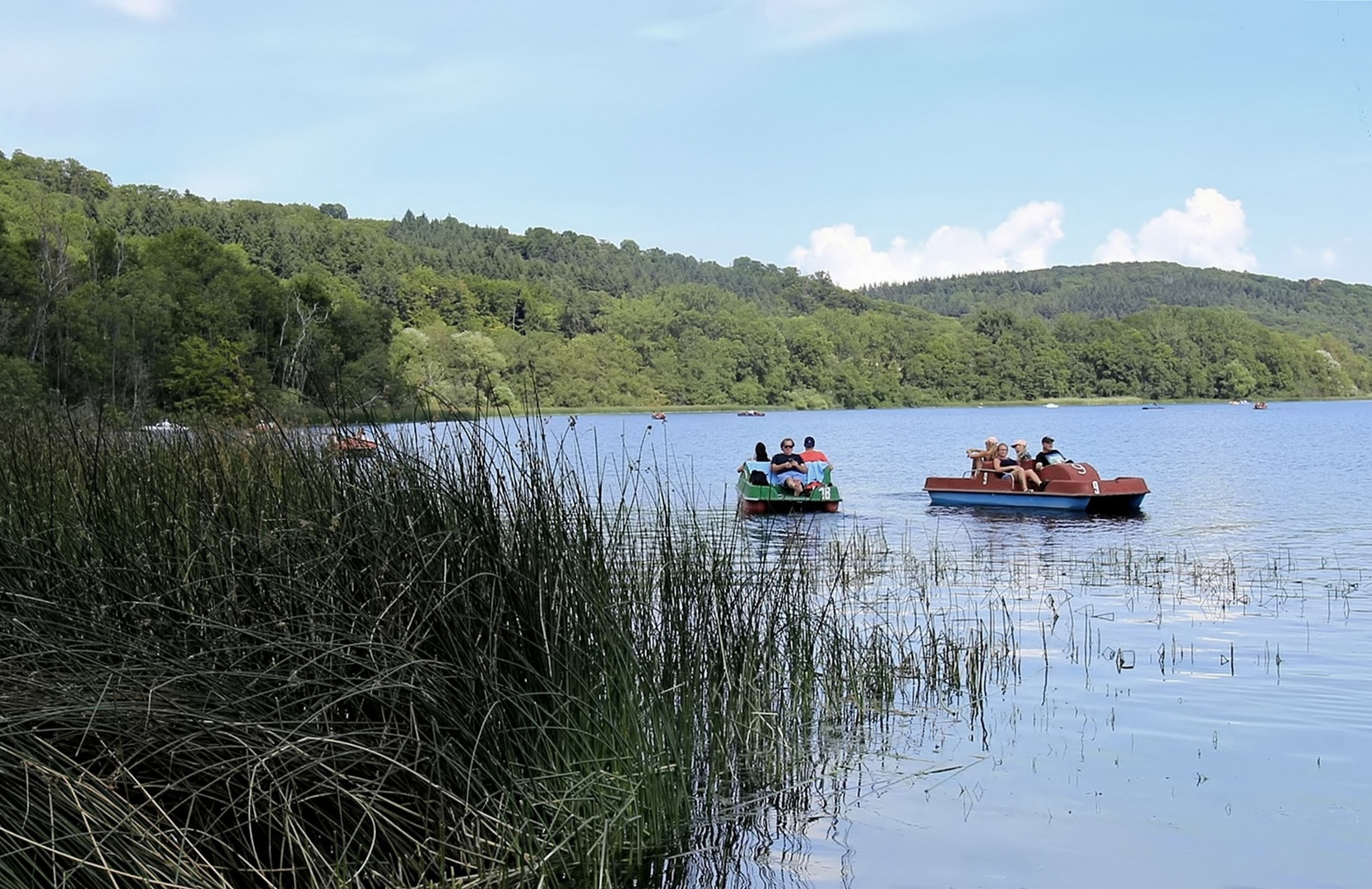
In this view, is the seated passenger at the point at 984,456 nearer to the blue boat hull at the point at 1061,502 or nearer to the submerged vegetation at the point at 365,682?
the blue boat hull at the point at 1061,502

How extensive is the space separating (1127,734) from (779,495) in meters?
15.0

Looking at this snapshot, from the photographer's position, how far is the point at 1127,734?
7.15 metres

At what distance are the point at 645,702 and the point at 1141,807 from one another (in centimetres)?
251

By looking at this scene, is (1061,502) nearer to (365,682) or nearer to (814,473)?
(814,473)

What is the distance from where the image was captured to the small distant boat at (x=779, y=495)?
21875 millimetres

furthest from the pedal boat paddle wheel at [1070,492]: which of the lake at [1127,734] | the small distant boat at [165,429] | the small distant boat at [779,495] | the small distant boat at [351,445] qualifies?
the small distant boat at [351,445]

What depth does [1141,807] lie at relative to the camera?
594 centimetres

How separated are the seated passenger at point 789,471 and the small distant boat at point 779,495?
0.27 ft

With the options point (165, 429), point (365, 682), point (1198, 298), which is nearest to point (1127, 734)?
point (365, 682)

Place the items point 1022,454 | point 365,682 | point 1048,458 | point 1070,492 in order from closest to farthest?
1. point 365,682
2. point 1070,492
3. point 1048,458
4. point 1022,454

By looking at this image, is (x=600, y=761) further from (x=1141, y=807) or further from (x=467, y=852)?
(x=1141, y=807)

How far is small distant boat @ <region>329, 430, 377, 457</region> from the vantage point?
511cm

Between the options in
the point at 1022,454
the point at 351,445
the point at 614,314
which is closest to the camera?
the point at 351,445

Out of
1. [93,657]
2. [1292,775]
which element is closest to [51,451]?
[93,657]
